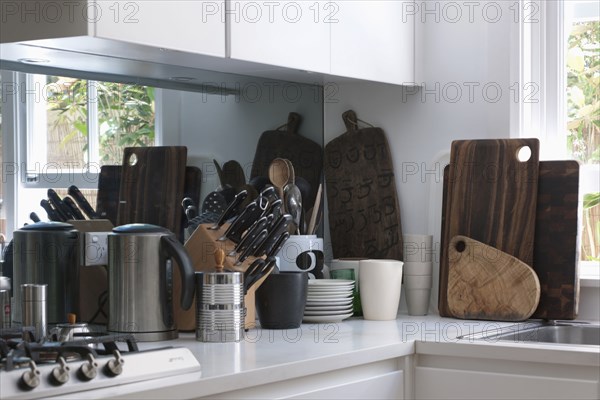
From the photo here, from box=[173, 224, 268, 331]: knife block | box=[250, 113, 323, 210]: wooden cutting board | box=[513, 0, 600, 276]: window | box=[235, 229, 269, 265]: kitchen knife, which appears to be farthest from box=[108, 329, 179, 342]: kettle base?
box=[513, 0, 600, 276]: window

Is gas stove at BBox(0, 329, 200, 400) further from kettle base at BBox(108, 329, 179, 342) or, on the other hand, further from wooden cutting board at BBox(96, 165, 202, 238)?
wooden cutting board at BBox(96, 165, 202, 238)

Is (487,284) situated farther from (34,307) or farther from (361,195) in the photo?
(34,307)

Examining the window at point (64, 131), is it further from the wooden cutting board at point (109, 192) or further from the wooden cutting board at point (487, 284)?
the wooden cutting board at point (487, 284)

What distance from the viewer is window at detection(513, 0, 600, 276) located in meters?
2.80

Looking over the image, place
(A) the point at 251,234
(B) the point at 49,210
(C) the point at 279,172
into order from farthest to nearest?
1. (C) the point at 279,172
2. (A) the point at 251,234
3. (B) the point at 49,210

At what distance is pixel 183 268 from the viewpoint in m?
2.17

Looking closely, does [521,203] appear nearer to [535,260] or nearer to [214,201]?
[535,260]

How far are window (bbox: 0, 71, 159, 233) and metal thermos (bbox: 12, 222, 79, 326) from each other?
0.06 meters

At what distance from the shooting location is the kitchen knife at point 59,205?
7.48ft

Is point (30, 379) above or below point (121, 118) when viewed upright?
below

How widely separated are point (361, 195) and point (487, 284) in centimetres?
51

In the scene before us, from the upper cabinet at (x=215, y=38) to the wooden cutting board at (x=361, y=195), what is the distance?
22 centimetres

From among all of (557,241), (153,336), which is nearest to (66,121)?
(153,336)

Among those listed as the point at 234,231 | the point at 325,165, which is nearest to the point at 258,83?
the point at 325,165
